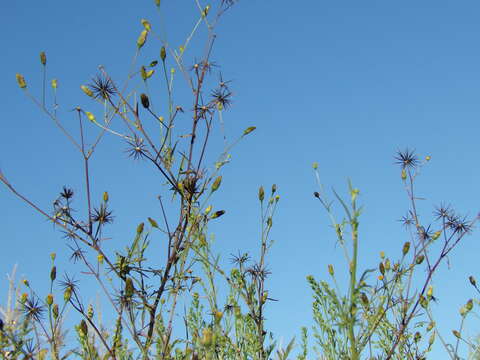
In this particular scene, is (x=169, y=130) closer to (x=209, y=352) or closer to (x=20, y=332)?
(x=20, y=332)

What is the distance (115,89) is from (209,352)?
1960mm

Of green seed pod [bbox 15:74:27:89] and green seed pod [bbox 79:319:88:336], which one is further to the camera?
green seed pod [bbox 15:74:27:89]

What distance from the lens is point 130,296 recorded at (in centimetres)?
262

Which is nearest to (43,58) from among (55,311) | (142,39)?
(142,39)

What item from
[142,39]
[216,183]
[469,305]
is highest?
[142,39]

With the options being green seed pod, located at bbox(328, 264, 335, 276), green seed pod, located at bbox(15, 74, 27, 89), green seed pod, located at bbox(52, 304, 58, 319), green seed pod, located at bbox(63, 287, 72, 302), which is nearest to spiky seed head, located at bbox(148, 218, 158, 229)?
green seed pod, located at bbox(63, 287, 72, 302)

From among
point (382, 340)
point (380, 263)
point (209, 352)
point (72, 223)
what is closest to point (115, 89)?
point (72, 223)

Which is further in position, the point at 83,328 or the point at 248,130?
the point at 248,130

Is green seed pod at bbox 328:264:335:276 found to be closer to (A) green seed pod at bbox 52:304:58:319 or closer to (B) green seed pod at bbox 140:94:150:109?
(B) green seed pod at bbox 140:94:150:109

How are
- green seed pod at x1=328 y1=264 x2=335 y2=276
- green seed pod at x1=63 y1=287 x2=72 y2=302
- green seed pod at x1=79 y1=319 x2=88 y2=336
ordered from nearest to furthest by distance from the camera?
green seed pod at x1=328 y1=264 x2=335 y2=276 → green seed pod at x1=79 y1=319 x2=88 y2=336 → green seed pod at x1=63 y1=287 x2=72 y2=302

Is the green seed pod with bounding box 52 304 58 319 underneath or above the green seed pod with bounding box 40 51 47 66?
underneath

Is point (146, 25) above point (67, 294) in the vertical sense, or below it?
above

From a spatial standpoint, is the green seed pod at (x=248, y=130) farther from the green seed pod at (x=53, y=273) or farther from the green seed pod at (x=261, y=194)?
the green seed pod at (x=53, y=273)

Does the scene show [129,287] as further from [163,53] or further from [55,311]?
[163,53]
